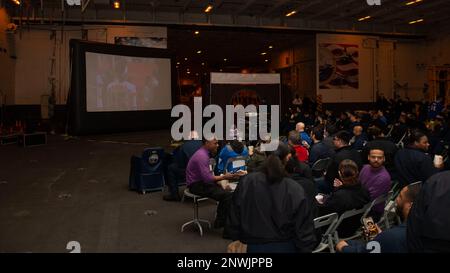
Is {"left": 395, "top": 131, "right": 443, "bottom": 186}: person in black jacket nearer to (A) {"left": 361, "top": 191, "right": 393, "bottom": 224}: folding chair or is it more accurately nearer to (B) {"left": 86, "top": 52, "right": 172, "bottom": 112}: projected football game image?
(A) {"left": 361, "top": 191, "right": 393, "bottom": 224}: folding chair

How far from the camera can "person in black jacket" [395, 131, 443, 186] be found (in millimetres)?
4652

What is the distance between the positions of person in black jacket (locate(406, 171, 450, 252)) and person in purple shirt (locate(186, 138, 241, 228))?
2.98 meters

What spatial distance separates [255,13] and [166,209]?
16379 mm

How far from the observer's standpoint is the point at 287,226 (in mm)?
2648

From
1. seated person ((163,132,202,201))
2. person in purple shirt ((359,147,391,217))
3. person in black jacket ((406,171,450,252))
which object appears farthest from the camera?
seated person ((163,132,202,201))

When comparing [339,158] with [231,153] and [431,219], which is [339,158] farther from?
[431,219]

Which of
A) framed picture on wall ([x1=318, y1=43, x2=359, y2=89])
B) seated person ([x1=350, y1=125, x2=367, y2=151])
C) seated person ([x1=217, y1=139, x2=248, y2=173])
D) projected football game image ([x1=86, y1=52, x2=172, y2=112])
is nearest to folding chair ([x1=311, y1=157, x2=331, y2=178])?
seated person ([x1=217, y1=139, x2=248, y2=173])

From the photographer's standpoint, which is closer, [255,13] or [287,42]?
[255,13]

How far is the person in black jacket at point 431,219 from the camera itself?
2.17m

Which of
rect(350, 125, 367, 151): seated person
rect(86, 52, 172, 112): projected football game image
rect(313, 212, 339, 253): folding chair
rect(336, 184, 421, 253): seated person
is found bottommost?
rect(313, 212, 339, 253): folding chair

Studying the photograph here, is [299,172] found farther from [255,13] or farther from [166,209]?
[255,13]

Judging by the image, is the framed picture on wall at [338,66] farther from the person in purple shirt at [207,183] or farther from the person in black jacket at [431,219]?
the person in black jacket at [431,219]

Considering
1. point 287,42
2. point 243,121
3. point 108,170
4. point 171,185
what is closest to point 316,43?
point 287,42
